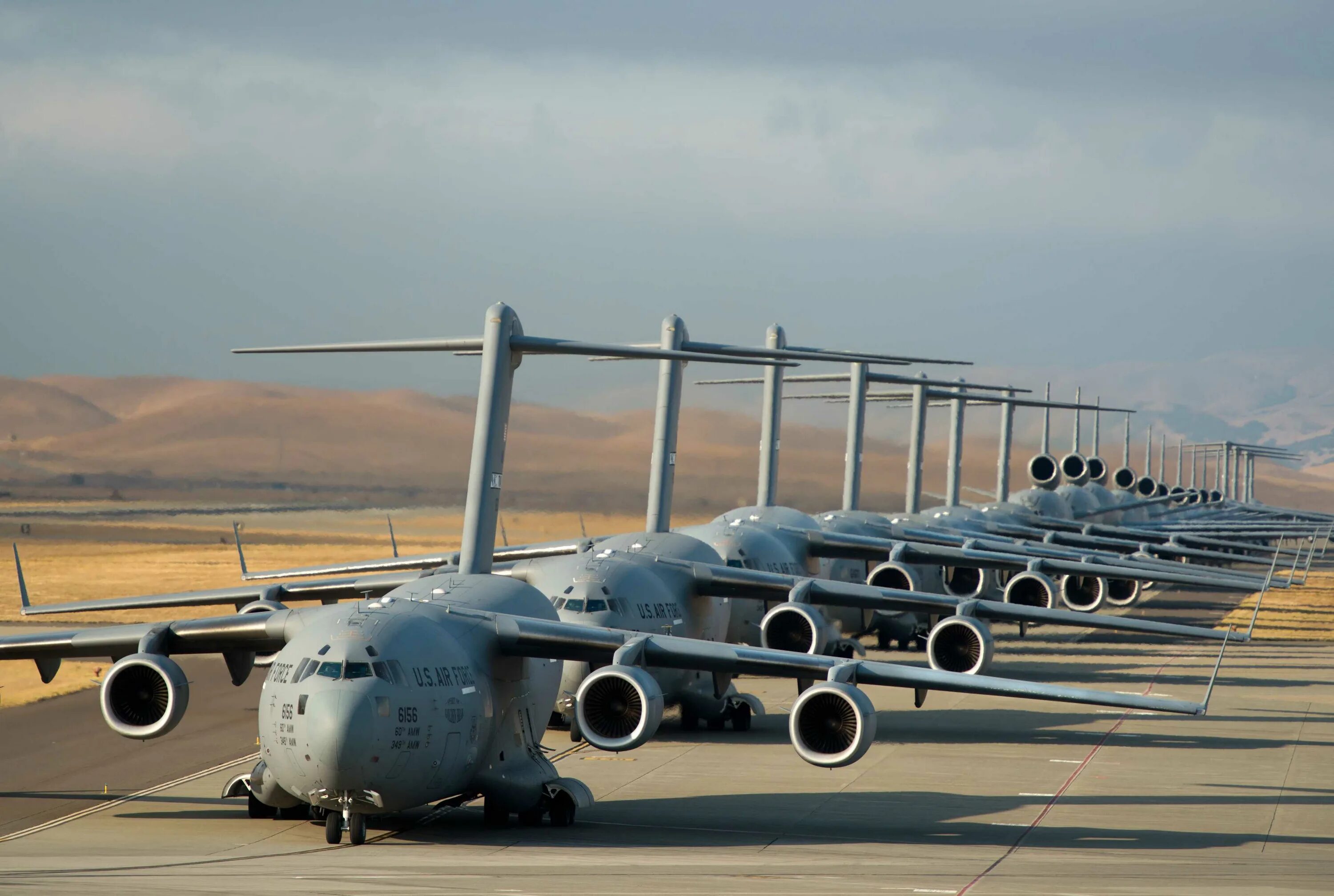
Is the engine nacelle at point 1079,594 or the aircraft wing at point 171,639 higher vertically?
the engine nacelle at point 1079,594

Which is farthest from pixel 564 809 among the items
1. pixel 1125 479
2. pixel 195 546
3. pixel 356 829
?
pixel 1125 479

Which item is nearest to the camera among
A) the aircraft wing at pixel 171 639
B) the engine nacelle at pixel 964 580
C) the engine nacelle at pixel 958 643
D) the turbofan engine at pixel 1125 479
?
the aircraft wing at pixel 171 639

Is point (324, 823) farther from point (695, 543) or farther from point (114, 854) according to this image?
point (695, 543)

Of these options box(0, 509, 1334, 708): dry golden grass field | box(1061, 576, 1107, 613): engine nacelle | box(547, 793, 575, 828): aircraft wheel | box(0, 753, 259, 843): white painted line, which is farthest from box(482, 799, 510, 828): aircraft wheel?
box(1061, 576, 1107, 613): engine nacelle

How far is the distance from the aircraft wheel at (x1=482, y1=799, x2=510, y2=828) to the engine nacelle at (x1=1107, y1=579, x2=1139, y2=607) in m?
31.3

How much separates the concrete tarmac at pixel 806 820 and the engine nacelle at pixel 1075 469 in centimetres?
3606

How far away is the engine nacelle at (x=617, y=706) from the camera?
1712 cm

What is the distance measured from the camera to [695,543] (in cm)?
2842

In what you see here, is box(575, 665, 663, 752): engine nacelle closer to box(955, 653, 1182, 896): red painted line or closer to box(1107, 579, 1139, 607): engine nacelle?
box(955, 653, 1182, 896): red painted line

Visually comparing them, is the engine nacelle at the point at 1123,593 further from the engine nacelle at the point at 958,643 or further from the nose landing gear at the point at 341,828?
the nose landing gear at the point at 341,828

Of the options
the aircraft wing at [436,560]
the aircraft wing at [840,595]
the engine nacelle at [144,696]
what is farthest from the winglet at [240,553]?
the aircraft wing at [840,595]

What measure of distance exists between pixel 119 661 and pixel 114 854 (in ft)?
9.35

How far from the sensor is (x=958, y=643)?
26312mm

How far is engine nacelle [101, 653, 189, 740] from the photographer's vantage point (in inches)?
725
